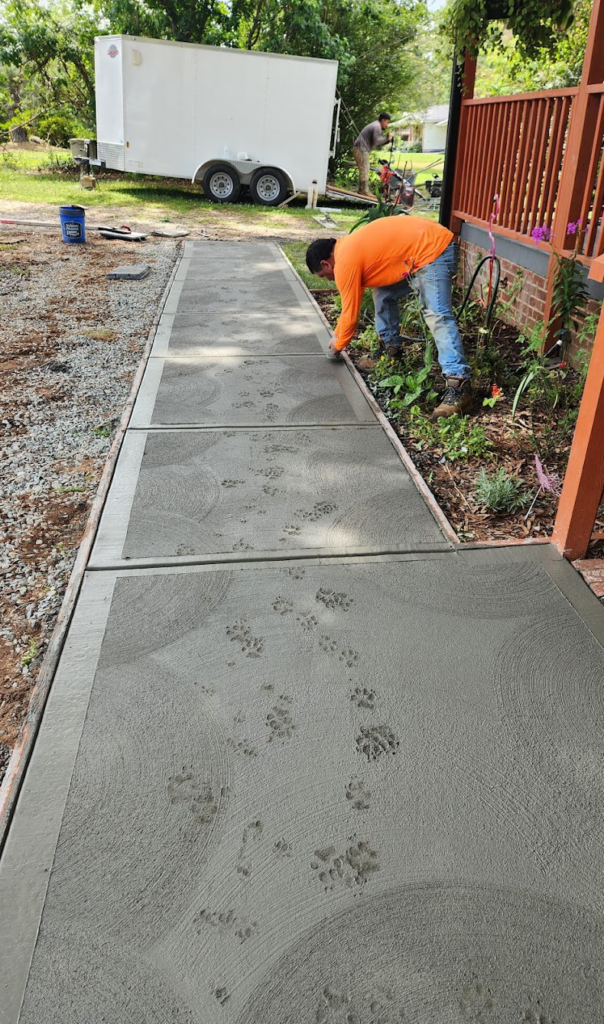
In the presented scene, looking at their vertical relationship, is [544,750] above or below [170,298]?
below

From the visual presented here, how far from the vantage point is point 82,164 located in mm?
16094

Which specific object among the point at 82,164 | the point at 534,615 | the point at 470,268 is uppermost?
the point at 82,164

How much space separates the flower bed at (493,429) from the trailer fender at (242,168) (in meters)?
10.4

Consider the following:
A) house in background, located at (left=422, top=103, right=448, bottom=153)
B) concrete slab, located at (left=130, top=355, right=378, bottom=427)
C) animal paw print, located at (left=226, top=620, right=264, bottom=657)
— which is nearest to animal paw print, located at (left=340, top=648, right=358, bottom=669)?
animal paw print, located at (left=226, top=620, right=264, bottom=657)

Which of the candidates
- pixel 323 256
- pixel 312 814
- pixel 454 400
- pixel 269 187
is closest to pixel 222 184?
pixel 269 187

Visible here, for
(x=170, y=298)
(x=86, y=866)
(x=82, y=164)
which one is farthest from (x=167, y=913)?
(x=82, y=164)

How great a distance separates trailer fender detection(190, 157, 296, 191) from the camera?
14109mm

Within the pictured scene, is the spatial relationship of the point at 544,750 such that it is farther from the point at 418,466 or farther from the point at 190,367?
the point at 190,367

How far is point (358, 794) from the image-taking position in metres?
1.90

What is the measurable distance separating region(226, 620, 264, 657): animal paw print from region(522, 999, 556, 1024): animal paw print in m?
1.24

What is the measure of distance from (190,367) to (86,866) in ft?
12.9

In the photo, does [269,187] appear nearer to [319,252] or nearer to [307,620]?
[319,252]

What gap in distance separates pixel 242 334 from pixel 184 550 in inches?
136

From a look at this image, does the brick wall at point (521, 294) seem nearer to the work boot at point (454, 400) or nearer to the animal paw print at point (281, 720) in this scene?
the work boot at point (454, 400)
